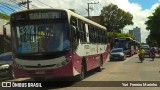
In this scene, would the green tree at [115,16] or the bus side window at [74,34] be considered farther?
the green tree at [115,16]

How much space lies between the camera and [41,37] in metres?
15.5

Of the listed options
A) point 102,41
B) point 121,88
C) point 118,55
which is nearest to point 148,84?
point 121,88

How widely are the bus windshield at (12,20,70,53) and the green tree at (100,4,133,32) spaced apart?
11407 centimetres

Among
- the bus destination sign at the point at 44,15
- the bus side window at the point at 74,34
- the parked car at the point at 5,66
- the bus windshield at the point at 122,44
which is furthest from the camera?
the bus windshield at the point at 122,44

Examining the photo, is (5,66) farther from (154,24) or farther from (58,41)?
A: (154,24)

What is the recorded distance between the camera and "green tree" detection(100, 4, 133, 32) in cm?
12975

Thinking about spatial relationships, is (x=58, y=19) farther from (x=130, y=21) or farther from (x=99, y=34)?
(x=130, y=21)

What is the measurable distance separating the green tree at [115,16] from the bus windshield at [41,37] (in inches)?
4491

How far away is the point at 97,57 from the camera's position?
23547 millimetres

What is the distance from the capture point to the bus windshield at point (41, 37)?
15.5m

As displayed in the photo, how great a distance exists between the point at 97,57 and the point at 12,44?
861cm

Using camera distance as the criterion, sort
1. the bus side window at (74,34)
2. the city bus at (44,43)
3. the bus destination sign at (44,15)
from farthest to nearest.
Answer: the bus side window at (74,34), the bus destination sign at (44,15), the city bus at (44,43)

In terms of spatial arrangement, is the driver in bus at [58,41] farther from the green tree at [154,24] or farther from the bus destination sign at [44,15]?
the green tree at [154,24]

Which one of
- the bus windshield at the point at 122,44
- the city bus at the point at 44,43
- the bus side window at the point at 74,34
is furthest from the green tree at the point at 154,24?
the city bus at the point at 44,43
